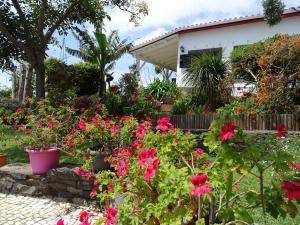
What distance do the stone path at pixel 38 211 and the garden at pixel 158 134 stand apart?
29 cm

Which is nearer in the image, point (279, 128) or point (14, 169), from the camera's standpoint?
point (279, 128)

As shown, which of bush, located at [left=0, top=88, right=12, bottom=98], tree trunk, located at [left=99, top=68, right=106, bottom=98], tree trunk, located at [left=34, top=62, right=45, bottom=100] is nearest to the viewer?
tree trunk, located at [left=34, top=62, right=45, bottom=100]

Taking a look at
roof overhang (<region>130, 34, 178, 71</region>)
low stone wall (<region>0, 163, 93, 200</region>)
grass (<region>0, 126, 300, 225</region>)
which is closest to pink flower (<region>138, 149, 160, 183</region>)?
grass (<region>0, 126, 300, 225</region>)

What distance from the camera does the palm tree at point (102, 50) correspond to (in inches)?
746

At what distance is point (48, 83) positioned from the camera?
1817 centimetres

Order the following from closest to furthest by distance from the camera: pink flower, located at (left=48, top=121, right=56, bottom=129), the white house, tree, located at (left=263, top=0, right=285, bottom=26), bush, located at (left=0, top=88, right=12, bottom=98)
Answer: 1. tree, located at (left=263, top=0, right=285, bottom=26)
2. pink flower, located at (left=48, top=121, right=56, bottom=129)
3. the white house
4. bush, located at (left=0, top=88, right=12, bottom=98)

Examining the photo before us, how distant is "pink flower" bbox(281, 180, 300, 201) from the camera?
2242 millimetres

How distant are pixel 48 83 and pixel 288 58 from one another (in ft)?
39.7

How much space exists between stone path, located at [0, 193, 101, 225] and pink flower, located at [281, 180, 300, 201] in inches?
132

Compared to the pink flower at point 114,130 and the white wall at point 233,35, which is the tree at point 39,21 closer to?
the white wall at point 233,35

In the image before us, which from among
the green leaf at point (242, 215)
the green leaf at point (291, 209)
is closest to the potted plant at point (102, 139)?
the green leaf at point (242, 215)

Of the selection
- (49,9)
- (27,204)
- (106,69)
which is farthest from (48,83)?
(27,204)

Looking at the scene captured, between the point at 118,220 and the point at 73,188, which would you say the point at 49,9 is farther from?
the point at 118,220

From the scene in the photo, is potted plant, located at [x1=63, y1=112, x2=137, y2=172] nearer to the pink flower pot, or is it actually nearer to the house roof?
the pink flower pot
